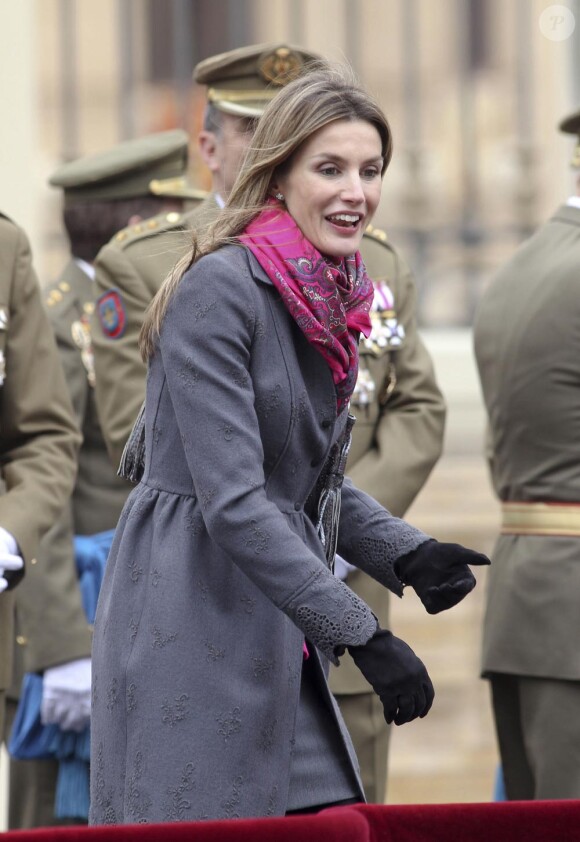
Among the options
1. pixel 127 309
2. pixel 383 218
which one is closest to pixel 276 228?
pixel 127 309

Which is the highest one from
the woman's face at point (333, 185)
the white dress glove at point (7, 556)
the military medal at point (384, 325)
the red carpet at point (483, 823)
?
the woman's face at point (333, 185)

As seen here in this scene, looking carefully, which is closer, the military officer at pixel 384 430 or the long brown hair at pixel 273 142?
the long brown hair at pixel 273 142

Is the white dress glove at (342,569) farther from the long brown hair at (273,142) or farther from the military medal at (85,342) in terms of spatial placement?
the long brown hair at (273,142)

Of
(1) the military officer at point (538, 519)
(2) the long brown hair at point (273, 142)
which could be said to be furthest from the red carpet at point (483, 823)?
(1) the military officer at point (538, 519)

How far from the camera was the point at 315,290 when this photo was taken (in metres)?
2.75

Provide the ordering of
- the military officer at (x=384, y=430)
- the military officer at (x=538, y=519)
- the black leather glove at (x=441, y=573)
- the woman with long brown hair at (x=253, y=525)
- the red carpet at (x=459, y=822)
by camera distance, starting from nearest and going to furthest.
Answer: the red carpet at (x=459, y=822), the woman with long brown hair at (x=253, y=525), the black leather glove at (x=441, y=573), the military officer at (x=538, y=519), the military officer at (x=384, y=430)

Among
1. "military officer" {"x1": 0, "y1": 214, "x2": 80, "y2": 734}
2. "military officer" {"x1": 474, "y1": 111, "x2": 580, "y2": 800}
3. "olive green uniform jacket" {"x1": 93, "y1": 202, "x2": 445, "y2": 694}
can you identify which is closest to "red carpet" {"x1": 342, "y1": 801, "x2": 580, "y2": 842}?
"military officer" {"x1": 0, "y1": 214, "x2": 80, "y2": 734}

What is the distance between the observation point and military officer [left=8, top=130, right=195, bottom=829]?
14.2 ft

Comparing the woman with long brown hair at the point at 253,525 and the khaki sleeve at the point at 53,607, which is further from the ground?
the woman with long brown hair at the point at 253,525

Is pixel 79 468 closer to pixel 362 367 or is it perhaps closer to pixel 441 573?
pixel 362 367

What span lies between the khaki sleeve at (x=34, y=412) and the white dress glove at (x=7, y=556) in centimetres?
12

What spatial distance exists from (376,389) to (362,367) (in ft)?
0.24

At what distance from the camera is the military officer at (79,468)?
4340 mm

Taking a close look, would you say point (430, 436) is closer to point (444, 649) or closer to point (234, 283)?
point (234, 283)
